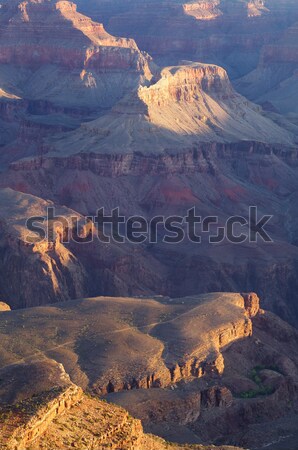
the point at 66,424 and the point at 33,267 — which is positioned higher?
the point at 66,424

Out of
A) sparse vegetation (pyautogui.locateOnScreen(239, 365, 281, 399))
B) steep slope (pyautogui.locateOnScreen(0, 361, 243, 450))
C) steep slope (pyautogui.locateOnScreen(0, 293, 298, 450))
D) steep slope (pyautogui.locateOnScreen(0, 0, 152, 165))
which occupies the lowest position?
steep slope (pyautogui.locateOnScreen(0, 0, 152, 165))

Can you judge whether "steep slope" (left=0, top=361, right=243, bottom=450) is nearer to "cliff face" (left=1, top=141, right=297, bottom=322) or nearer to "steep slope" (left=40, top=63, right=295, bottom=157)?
"cliff face" (left=1, top=141, right=297, bottom=322)

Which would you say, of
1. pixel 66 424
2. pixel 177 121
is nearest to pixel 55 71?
pixel 177 121

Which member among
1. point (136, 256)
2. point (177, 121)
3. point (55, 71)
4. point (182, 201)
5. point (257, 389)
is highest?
point (257, 389)

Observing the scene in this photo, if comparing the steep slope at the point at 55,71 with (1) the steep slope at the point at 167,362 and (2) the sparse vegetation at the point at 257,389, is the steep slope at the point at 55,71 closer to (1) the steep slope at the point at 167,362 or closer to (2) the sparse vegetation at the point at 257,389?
(1) the steep slope at the point at 167,362

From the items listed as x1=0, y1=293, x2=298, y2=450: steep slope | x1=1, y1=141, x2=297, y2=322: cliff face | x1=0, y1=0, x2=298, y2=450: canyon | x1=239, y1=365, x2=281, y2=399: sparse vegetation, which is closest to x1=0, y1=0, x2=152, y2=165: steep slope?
x1=0, y1=0, x2=298, y2=450: canyon

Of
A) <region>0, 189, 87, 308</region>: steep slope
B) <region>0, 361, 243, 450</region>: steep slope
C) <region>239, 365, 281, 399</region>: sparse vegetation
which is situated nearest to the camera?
<region>0, 361, 243, 450</region>: steep slope

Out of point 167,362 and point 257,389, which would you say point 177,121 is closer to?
point 257,389

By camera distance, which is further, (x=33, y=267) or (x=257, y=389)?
(x=33, y=267)

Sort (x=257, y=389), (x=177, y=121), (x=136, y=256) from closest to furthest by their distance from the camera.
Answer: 1. (x=257, y=389)
2. (x=136, y=256)
3. (x=177, y=121)

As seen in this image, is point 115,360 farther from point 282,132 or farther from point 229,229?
point 282,132

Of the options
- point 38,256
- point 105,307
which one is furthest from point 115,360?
point 38,256
